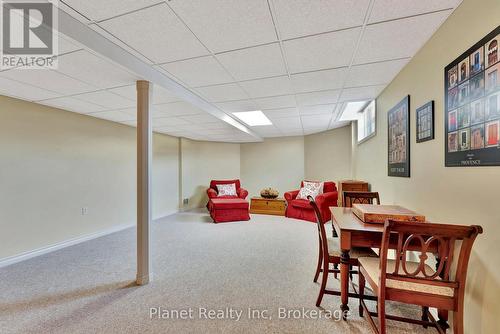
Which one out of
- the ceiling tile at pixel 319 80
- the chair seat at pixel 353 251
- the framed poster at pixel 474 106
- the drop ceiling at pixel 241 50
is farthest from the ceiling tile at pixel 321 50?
the chair seat at pixel 353 251

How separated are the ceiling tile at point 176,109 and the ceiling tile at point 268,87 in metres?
0.90

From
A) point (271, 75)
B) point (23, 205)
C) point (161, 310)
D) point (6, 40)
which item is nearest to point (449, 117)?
point (271, 75)

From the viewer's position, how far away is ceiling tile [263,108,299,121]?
3668 mm

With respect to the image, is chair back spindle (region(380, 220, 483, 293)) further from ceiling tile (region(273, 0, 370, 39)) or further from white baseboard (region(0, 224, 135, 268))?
white baseboard (region(0, 224, 135, 268))

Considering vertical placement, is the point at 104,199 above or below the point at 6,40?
below

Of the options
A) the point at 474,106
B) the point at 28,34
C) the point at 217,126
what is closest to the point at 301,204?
the point at 217,126

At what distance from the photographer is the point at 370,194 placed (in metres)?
2.61

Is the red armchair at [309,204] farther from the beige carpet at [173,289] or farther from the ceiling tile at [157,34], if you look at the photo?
the ceiling tile at [157,34]

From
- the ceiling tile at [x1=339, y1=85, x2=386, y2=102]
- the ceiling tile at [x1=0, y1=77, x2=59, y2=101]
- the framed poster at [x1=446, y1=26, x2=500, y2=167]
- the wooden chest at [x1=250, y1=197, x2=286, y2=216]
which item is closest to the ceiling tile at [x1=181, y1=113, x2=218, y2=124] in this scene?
the ceiling tile at [x1=0, y1=77, x2=59, y2=101]

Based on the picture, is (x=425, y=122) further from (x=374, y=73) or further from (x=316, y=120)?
(x=316, y=120)

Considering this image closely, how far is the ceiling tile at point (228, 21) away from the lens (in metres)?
1.35

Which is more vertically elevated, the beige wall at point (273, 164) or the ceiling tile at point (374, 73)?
the ceiling tile at point (374, 73)

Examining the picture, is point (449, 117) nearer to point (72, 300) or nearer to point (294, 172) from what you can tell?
point (72, 300)

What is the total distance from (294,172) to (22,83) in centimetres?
577
